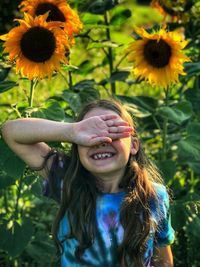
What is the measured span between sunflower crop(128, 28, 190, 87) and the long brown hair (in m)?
0.57

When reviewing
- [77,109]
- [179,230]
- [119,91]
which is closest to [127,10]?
[77,109]

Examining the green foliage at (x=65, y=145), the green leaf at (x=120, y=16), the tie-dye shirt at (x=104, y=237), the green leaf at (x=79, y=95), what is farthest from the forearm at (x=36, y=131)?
the green leaf at (x=120, y=16)

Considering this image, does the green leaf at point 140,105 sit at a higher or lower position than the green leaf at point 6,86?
lower

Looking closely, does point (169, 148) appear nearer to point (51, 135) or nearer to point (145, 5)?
point (51, 135)

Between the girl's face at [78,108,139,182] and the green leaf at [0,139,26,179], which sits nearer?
the girl's face at [78,108,139,182]

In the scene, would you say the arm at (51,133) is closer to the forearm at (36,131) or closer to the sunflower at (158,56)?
the forearm at (36,131)

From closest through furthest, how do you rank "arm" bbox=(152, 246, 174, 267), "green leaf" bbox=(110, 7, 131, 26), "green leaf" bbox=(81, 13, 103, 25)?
"arm" bbox=(152, 246, 174, 267), "green leaf" bbox=(81, 13, 103, 25), "green leaf" bbox=(110, 7, 131, 26)

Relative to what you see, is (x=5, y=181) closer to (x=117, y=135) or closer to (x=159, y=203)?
(x=159, y=203)

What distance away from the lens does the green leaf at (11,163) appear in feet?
7.94

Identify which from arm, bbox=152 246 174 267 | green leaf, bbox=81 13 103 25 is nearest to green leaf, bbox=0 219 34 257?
arm, bbox=152 246 174 267

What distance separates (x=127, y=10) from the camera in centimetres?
324

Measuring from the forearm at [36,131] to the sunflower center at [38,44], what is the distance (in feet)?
1.40

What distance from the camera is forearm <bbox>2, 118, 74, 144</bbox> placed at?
6.68 ft

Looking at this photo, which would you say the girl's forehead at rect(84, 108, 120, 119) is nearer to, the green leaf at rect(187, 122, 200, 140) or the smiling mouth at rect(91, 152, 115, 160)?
the smiling mouth at rect(91, 152, 115, 160)
